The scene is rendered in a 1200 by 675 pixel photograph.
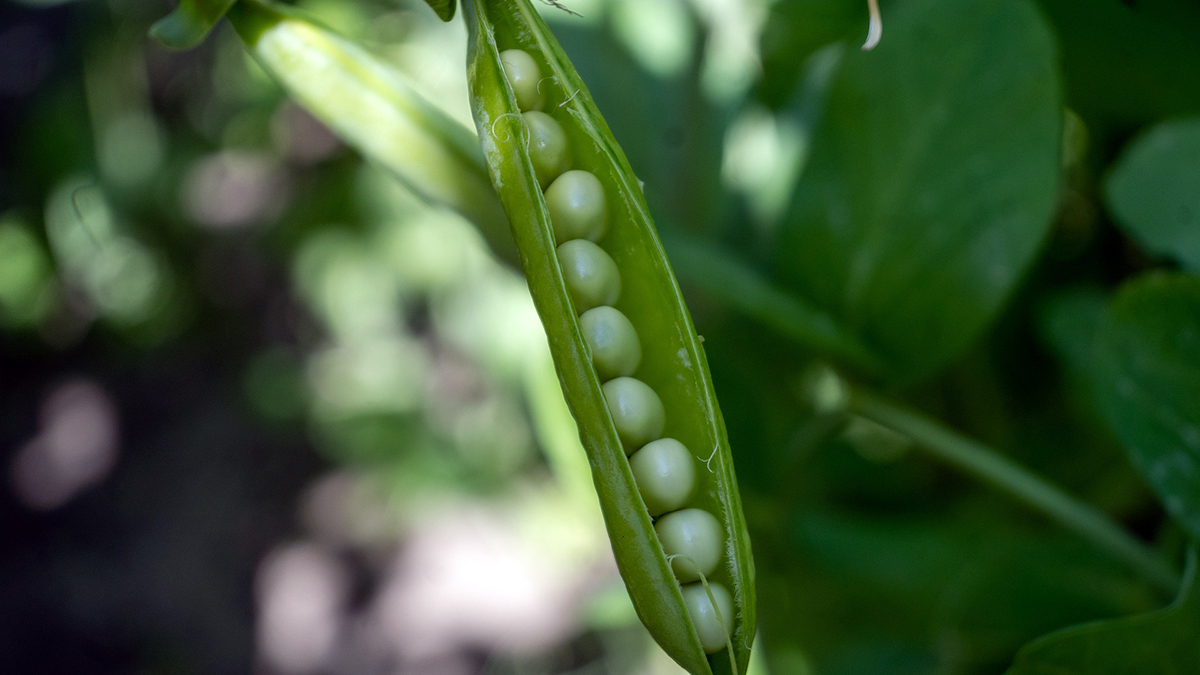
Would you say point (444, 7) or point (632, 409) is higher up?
point (444, 7)

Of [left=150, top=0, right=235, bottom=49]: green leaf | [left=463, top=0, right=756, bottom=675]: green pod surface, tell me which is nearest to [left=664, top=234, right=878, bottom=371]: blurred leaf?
[left=463, top=0, right=756, bottom=675]: green pod surface

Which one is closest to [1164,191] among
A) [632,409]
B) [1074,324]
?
[1074,324]

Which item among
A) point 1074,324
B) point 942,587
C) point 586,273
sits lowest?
point 942,587

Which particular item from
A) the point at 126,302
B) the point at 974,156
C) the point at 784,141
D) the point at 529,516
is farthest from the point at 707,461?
the point at 126,302

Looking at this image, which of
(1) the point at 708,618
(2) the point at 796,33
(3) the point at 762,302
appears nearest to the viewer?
(1) the point at 708,618

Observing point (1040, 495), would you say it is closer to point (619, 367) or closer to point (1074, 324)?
point (1074, 324)

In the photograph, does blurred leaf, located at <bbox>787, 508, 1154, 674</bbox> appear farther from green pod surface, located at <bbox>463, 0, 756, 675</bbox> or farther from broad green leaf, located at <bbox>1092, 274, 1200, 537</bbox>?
green pod surface, located at <bbox>463, 0, 756, 675</bbox>

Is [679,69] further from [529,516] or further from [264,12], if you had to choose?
[529,516]
